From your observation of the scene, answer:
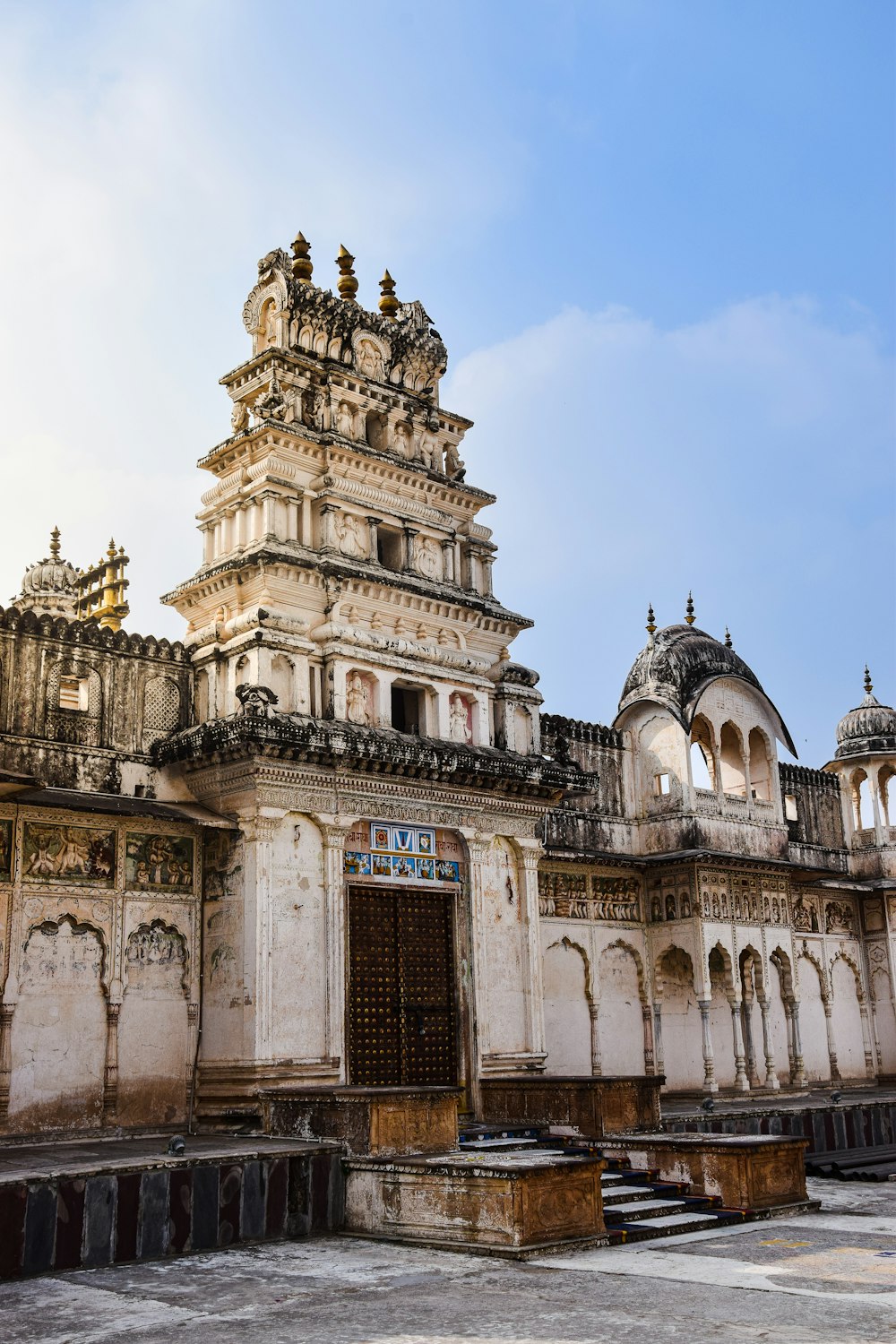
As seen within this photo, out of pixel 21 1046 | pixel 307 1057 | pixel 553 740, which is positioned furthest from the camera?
pixel 553 740

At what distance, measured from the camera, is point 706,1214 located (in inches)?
466

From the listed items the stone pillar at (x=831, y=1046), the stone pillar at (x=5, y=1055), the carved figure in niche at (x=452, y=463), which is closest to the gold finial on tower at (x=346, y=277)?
the carved figure in niche at (x=452, y=463)

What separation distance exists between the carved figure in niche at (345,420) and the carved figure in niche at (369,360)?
79 cm

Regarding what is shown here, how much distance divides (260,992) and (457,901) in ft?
11.6

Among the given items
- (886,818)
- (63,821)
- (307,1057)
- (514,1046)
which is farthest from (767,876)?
(63,821)

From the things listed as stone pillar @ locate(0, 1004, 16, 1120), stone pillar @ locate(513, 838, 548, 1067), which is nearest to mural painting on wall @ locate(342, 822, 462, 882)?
stone pillar @ locate(513, 838, 548, 1067)

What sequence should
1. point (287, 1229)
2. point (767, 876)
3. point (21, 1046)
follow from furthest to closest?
point (767, 876) → point (21, 1046) → point (287, 1229)

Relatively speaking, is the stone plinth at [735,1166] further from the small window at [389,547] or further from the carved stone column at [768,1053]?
the carved stone column at [768,1053]

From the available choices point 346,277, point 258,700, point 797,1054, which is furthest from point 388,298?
point 797,1054

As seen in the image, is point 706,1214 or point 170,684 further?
point 170,684

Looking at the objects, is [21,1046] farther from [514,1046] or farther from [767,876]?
[767,876]

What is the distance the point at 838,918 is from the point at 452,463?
43.1 ft

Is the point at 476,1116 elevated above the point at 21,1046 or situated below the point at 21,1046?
below

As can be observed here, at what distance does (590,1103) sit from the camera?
14883mm
